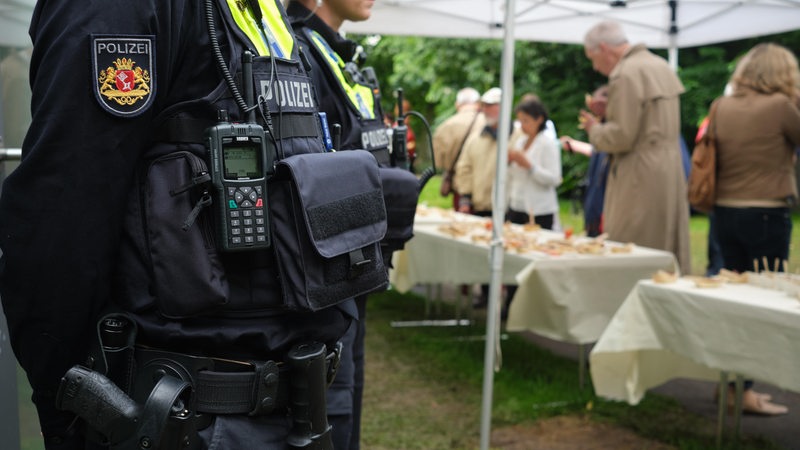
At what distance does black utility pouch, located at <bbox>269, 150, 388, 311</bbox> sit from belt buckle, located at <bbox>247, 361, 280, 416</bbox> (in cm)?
12

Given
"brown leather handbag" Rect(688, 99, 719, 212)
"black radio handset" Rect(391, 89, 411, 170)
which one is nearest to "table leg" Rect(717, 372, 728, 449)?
"brown leather handbag" Rect(688, 99, 719, 212)

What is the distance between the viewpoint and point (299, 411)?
1584 mm

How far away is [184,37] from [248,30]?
0.14 m

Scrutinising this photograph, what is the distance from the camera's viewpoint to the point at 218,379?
151 cm

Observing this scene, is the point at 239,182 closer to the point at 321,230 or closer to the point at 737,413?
the point at 321,230

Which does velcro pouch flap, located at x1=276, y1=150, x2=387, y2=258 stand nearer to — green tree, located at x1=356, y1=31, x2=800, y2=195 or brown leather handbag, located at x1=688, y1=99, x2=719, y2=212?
brown leather handbag, located at x1=688, y1=99, x2=719, y2=212

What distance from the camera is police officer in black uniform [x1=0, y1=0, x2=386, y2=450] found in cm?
141

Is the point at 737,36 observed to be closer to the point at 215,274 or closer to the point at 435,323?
the point at 435,323

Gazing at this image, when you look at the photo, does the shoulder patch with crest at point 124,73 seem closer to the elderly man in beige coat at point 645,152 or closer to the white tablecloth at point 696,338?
the white tablecloth at point 696,338

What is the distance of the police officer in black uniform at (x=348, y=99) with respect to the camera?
2488mm

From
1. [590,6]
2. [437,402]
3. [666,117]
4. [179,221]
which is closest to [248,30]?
[179,221]

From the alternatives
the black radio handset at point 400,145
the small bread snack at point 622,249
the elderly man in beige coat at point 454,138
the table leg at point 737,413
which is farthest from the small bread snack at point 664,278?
the elderly man in beige coat at point 454,138

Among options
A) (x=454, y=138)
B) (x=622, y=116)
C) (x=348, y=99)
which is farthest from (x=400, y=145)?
(x=454, y=138)

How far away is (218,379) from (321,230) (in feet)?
1.06
